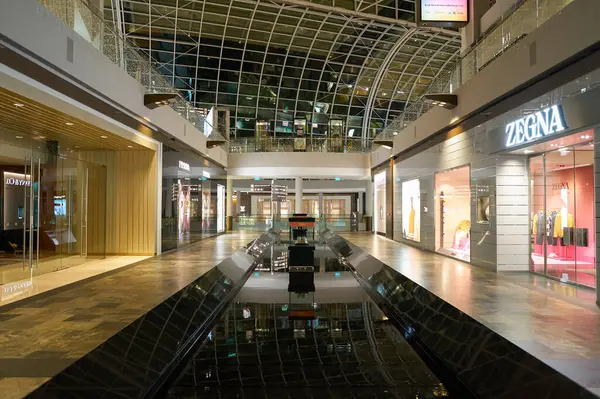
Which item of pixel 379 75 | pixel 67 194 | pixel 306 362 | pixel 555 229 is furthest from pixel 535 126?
pixel 379 75

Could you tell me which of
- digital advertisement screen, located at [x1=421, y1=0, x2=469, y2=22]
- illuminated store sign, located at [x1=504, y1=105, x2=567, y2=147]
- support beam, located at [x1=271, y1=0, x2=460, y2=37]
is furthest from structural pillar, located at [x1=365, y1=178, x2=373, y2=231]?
illuminated store sign, located at [x1=504, y1=105, x2=567, y2=147]

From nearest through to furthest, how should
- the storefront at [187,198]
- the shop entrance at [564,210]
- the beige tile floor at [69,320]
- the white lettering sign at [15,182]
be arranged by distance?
the beige tile floor at [69,320], the shop entrance at [564,210], the white lettering sign at [15,182], the storefront at [187,198]

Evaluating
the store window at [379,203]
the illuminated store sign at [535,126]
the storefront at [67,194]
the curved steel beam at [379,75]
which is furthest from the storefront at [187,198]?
the curved steel beam at [379,75]

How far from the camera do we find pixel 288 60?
39.3 m

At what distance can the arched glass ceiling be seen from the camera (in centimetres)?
3150

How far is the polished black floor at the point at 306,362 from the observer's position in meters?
4.85

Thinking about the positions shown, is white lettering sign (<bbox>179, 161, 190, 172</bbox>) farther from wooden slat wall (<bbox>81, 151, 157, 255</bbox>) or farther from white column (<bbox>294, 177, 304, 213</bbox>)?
white column (<bbox>294, 177, 304, 213</bbox>)

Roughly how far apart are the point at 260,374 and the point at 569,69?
7438 mm

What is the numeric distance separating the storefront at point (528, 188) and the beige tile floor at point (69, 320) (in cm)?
819

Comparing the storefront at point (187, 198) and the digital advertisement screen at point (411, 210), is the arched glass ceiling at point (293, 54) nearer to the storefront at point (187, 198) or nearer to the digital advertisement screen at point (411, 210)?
the storefront at point (187, 198)

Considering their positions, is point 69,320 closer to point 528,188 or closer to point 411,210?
point 528,188

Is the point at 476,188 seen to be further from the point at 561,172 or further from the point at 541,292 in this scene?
the point at 541,292

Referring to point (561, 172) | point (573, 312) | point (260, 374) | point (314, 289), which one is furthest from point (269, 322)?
point (561, 172)

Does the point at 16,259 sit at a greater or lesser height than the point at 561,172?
lesser
